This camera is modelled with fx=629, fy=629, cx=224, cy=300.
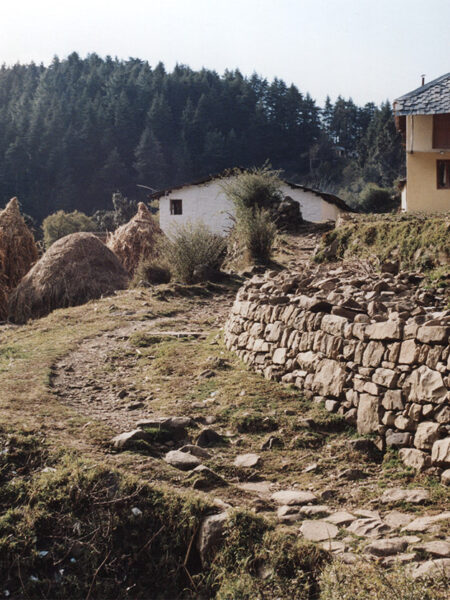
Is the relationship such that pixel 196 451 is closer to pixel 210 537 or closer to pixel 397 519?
pixel 210 537

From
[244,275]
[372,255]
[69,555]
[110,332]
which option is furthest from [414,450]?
[244,275]

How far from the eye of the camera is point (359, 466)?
5098mm

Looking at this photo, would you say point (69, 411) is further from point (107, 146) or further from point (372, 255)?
point (107, 146)

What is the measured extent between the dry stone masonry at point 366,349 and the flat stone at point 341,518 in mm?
871

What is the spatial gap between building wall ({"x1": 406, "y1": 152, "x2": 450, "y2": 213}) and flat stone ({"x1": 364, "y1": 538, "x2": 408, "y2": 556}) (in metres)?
16.9

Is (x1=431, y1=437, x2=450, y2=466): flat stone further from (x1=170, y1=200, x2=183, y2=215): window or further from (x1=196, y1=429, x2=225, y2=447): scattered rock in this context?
(x1=170, y1=200, x2=183, y2=215): window

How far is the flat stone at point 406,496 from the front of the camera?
4.37 metres

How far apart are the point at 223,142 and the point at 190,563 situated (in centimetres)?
7206

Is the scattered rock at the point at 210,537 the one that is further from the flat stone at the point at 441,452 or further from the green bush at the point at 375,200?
the green bush at the point at 375,200

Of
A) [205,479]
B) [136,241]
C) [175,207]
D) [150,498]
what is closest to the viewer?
[150,498]

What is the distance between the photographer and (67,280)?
15.8 metres

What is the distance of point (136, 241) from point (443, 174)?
10.4 m

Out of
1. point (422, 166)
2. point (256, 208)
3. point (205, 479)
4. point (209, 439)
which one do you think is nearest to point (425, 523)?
point (205, 479)

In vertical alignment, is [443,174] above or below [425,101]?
below
